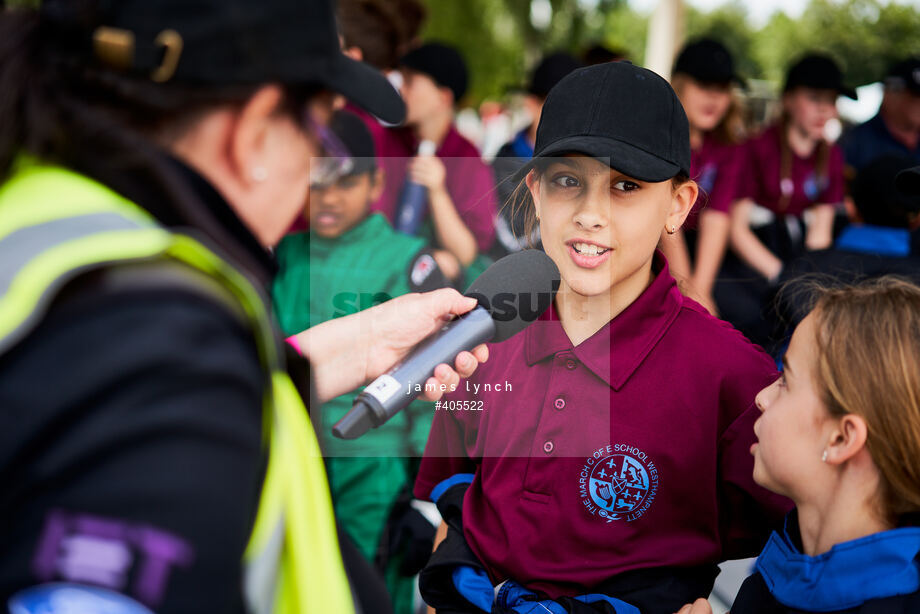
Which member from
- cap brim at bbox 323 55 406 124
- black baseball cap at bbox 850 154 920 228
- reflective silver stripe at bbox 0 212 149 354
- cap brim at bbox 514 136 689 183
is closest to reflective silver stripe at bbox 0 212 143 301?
reflective silver stripe at bbox 0 212 149 354

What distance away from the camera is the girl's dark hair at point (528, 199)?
1638 mm

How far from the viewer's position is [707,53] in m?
4.58

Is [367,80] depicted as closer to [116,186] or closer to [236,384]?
[116,186]

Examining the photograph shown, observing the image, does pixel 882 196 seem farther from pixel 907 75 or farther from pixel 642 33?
pixel 642 33

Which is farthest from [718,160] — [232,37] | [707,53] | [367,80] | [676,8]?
[232,37]

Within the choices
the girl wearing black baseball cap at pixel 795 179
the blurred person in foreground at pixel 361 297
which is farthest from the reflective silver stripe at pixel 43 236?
the girl wearing black baseball cap at pixel 795 179

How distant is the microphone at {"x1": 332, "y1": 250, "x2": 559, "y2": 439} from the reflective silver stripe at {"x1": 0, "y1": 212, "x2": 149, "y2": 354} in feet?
1.73

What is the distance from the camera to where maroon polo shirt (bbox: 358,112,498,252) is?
2162 millimetres

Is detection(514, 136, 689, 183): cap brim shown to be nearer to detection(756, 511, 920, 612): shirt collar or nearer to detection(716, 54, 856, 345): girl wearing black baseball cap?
detection(756, 511, 920, 612): shirt collar

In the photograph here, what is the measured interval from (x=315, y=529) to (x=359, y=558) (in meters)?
0.29

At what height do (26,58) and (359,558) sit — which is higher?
(26,58)

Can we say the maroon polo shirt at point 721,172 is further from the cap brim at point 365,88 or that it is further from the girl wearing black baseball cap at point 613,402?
the cap brim at point 365,88

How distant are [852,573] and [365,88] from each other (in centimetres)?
113

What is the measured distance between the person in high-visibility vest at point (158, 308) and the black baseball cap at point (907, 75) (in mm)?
4792
